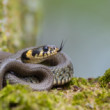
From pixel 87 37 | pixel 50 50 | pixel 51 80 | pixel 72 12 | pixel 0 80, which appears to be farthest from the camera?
pixel 72 12

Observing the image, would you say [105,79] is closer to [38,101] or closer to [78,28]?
[38,101]

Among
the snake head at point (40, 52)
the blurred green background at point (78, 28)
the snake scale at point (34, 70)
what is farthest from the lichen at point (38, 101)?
the blurred green background at point (78, 28)

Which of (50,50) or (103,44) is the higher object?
(50,50)

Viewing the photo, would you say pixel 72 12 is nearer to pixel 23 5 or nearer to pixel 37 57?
pixel 23 5

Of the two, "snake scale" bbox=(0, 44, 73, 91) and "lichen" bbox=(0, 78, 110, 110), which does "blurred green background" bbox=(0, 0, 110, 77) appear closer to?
"snake scale" bbox=(0, 44, 73, 91)

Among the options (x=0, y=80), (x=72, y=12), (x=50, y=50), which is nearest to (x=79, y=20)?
(x=72, y=12)

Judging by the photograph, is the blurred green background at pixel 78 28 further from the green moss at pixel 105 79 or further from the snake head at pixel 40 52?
the green moss at pixel 105 79

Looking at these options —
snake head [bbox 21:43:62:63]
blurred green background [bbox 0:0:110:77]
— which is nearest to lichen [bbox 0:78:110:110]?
snake head [bbox 21:43:62:63]
